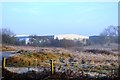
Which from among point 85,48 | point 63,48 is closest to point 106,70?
point 85,48

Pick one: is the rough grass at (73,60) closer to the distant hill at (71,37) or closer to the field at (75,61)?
A: the field at (75,61)

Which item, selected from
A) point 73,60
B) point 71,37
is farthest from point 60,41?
point 73,60

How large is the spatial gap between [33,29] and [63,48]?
1.83 ft

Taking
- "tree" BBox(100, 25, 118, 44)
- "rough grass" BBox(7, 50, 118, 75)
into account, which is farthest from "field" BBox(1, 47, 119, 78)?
"tree" BBox(100, 25, 118, 44)

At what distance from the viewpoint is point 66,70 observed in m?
4.18

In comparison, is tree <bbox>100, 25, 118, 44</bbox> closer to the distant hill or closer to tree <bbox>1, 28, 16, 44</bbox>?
the distant hill

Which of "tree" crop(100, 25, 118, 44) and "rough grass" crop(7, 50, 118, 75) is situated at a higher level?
"tree" crop(100, 25, 118, 44)

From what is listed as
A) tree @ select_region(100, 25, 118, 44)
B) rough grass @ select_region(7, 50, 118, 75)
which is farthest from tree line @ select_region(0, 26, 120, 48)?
rough grass @ select_region(7, 50, 118, 75)

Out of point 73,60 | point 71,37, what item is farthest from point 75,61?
point 71,37

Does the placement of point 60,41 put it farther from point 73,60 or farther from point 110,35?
point 110,35

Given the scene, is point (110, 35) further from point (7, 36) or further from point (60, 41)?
point (7, 36)

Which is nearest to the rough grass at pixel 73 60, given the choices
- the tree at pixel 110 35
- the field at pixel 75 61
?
the field at pixel 75 61

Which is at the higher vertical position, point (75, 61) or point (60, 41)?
point (60, 41)

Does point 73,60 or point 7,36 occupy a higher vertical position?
point 7,36
